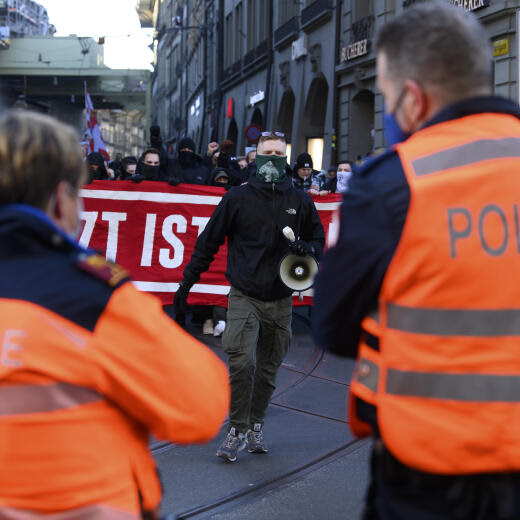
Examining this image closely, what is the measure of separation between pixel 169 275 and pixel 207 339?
3.15 feet

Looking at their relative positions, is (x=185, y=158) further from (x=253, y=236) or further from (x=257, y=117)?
(x=257, y=117)

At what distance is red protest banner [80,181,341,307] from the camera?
9.48 meters

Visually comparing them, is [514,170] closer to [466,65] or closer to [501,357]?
[466,65]

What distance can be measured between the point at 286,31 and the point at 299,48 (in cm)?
200

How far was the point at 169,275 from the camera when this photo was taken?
957 cm

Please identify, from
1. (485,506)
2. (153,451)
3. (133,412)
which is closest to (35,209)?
(133,412)

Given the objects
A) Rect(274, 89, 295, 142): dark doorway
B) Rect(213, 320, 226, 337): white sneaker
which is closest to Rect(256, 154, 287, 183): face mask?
Rect(213, 320, 226, 337): white sneaker

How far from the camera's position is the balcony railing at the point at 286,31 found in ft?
82.9

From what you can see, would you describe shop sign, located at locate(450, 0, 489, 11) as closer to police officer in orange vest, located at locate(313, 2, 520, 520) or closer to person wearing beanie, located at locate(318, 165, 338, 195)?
person wearing beanie, located at locate(318, 165, 338, 195)

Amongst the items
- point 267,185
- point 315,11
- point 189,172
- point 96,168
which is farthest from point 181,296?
point 315,11

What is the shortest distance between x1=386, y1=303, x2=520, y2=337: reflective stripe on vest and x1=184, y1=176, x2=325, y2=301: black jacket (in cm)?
332

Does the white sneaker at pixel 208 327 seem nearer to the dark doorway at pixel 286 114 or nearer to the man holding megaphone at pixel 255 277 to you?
the man holding megaphone at pixel 255 277

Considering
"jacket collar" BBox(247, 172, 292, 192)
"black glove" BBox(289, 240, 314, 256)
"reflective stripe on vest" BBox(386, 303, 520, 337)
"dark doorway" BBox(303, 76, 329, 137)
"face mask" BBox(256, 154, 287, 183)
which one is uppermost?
"dark doorway" BBox(303, 76, 329, 137)

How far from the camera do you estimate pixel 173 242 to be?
31.4 feet
